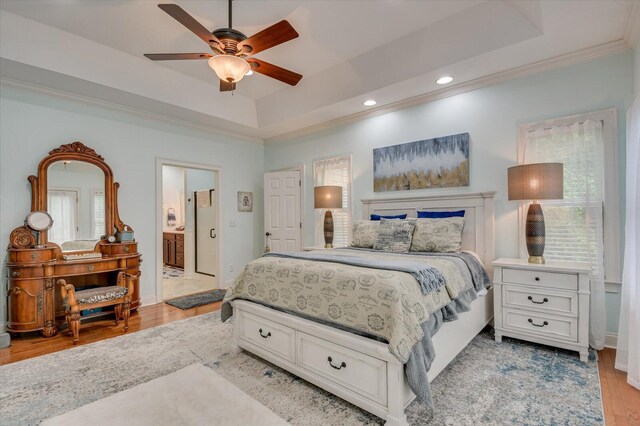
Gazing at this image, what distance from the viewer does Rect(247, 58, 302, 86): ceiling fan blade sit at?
105 inches

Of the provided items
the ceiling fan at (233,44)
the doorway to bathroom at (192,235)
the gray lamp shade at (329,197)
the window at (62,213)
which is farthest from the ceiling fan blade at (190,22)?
the doorway to bathroom at (192,235)

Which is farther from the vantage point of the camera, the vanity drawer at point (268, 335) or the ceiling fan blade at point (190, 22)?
the vanity drawer at point (268, 335)

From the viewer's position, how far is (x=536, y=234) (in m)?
2.82

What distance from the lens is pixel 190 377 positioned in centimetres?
230

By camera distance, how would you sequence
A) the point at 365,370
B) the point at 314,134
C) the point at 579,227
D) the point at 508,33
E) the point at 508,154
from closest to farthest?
the point at 365,370 → the point at 508,33 → the point at 579,227 → the point at 508,154 → the point at 314,134

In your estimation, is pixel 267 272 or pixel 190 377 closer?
pixel 190 377

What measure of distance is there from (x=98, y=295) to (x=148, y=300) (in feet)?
3.76

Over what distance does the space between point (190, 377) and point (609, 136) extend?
409 centimetres

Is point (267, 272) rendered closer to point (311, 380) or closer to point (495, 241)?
point (311, 380)

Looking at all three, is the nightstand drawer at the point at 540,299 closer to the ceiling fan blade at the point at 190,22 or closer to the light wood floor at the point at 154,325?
the light wood floor at the point at 154,325

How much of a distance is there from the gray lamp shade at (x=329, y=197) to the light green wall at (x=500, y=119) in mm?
280

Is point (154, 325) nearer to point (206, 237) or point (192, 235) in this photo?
point (206, 237)

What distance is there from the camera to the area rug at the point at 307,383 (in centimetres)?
184

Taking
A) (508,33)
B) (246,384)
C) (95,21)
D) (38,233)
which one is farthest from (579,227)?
(38,233)
